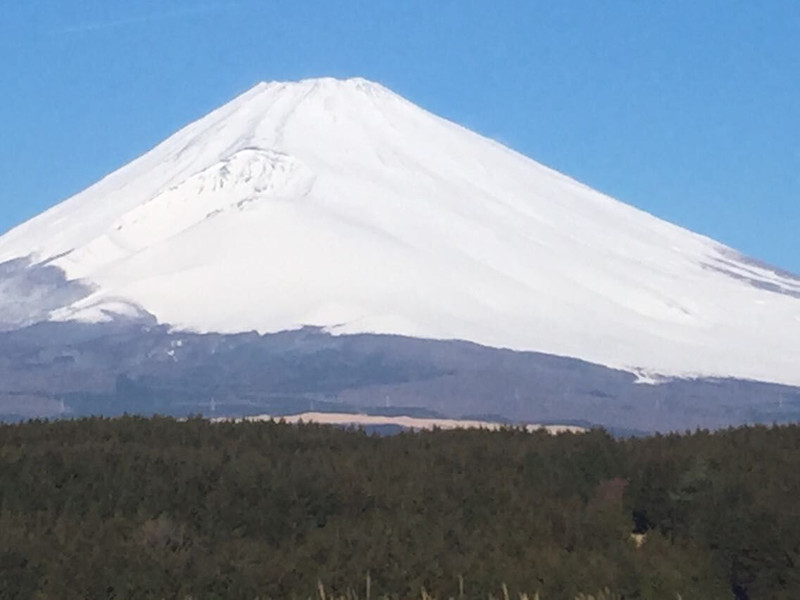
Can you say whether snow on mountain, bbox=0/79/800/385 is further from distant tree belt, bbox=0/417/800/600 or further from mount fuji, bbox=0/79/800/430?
distant tree belt, bbox=0/417/800/600

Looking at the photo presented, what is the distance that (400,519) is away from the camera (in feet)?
31.5

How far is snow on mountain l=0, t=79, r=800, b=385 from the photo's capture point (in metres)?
72.9

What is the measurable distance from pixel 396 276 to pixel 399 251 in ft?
9.90

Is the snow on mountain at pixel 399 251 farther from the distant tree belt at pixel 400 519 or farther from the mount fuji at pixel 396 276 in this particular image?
the distant tree belt at pixel 400 519

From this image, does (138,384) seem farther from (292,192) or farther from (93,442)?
(93,442)

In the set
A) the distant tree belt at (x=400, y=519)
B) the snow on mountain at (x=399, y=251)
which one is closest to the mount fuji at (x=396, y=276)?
the snow on mountain at (x=399, y=251)

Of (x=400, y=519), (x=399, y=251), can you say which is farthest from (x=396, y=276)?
(x=400, y=519)

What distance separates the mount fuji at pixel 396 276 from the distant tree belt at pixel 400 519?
4982 cm

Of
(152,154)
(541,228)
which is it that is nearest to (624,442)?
(541,228)

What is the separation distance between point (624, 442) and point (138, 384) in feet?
187

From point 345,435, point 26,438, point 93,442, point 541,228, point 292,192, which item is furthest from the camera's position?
point 292,192

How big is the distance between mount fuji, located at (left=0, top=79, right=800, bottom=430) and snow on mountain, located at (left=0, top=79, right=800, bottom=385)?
15 centimetres

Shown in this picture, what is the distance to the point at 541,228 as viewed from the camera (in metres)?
84.1

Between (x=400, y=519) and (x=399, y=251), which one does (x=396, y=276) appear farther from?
(x=400, y=519)
